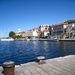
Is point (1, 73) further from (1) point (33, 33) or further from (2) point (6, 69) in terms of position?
(1) point (33, 33)

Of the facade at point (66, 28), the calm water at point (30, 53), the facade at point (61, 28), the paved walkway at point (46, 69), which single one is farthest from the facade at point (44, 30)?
the paved walkway at point (46, 69)

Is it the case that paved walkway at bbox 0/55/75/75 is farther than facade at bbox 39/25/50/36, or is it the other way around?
facade at bbox 39/25/50/36

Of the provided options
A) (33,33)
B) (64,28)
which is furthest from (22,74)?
(33,33)

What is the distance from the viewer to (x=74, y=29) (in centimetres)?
10656

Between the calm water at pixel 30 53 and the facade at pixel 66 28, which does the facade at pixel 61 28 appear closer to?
the facade at pixel 66 28

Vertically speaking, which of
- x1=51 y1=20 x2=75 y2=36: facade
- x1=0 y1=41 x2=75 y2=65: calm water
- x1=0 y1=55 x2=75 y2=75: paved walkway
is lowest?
x1=0 y1=41 x2=75 y2=65: calm water

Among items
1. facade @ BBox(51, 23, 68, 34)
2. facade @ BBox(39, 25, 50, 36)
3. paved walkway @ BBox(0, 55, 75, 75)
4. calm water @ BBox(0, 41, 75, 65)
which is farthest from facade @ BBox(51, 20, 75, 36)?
paved walkway @ BBox(0, 55, 75, 75)

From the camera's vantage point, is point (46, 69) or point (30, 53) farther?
point (30, 53)

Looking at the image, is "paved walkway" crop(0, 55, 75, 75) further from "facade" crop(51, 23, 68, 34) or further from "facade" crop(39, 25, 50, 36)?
"facade" crop(39, 25, 50, 36)

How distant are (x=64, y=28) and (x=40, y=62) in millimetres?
110465

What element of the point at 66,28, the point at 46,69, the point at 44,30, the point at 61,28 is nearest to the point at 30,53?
the point at 46,69

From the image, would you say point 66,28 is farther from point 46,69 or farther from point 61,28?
point 46,69

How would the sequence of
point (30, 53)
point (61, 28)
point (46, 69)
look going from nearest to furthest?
1. point (46, 69)
2. point (30, 53)
3. point (61, 28)

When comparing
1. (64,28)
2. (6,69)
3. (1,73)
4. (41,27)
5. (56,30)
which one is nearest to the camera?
(6,69)
